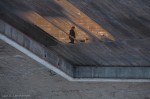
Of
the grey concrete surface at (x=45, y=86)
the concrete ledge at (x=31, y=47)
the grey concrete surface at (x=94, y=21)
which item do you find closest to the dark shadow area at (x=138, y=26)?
the grey concrete surface at (x=94, y=21)

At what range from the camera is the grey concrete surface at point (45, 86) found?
31.6 feet

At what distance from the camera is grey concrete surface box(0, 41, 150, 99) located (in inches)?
379

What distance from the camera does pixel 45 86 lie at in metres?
10.0

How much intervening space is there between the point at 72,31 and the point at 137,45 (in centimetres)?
158

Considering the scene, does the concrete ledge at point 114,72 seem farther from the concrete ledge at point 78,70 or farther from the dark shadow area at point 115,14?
the dark shadow area at point 115,14

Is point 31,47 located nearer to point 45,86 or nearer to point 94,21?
point 45,86

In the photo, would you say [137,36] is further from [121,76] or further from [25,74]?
[25,74]

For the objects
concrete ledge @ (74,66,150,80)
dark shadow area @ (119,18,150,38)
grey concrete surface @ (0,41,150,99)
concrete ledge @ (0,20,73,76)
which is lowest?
grey concrete surface @ (0,41,150,99)

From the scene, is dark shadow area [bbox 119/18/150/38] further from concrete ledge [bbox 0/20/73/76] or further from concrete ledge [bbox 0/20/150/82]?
concrete ledge [bbox 0/20/73/76]

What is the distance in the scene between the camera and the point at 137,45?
8.57 metres

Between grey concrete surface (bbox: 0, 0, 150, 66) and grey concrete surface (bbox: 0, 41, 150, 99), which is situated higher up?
grey concrete surface (bbox: 0, 0, 150, 66)

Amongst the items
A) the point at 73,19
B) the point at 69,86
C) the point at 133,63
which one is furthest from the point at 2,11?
the point at 133,63

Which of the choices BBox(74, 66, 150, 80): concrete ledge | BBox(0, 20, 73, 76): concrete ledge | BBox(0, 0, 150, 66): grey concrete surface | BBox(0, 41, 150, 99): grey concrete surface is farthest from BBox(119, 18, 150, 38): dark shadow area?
BBox(0, 20, 73, 76): concrete ledge

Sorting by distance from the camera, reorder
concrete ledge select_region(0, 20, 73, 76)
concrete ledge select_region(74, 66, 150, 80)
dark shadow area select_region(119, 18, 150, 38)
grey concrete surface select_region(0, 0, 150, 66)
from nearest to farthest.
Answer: grey concrete surface select_region(0, 0, 150, 66) < dark shadow area select_region(119, 18, 150, 38) < concrete ledge select_region(0, 20, 73, 76) < concrete ledge select_region(74, 66, 150, 80)
